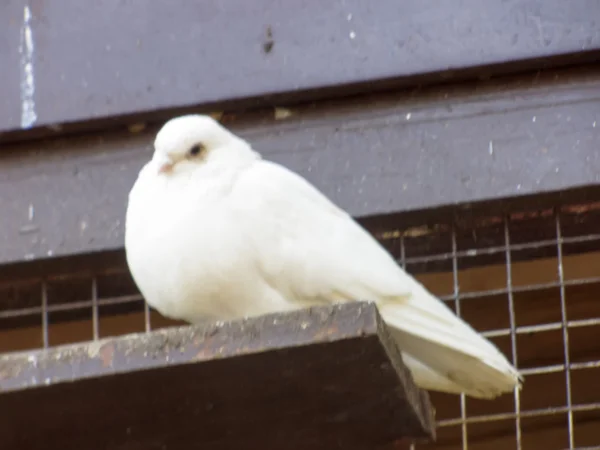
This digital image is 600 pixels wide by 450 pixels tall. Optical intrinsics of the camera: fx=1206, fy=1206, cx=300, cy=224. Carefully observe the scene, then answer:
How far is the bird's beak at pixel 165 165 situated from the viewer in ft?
4.69

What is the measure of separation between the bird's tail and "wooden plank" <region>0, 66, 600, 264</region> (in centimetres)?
22

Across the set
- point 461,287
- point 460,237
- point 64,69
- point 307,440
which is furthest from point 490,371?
point 64,69

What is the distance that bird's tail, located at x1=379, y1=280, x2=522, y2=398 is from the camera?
1.32 meters

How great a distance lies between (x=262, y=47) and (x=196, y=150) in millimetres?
214

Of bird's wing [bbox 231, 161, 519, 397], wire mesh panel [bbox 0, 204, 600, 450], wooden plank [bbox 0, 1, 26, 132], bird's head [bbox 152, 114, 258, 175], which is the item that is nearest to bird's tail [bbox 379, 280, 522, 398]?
bird's wing [bbox 231, 161, 519, 397]

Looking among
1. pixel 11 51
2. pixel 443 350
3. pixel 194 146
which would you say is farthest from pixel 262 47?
pixel 443 350

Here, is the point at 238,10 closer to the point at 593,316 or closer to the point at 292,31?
the point at 292,31

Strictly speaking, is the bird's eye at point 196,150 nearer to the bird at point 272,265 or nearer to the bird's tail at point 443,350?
the bird at point 272,265

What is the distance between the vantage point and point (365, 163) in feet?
5.16

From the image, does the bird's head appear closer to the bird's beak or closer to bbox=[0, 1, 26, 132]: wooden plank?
the bird's beak

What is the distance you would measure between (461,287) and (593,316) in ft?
0.72

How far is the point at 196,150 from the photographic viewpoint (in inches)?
57.6

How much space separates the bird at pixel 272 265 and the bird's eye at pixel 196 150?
0.11 feet

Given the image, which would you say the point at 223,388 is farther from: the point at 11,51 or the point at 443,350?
the point at 11,51
